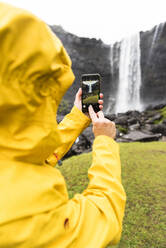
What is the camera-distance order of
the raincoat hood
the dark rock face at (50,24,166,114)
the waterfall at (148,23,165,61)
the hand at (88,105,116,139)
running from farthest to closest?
the dark rock face at (50,24,166,114)
the waterfall at (148,23,165,61)
the hand at (88,105,116,139)
the raincoat hood

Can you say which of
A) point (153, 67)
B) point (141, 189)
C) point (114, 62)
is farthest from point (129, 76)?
point (141, 189)

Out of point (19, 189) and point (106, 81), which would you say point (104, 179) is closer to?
point (19, 189)

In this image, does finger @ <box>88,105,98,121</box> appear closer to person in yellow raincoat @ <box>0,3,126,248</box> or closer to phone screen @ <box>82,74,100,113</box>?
phone screen @ <box>82,74,100,113</box>

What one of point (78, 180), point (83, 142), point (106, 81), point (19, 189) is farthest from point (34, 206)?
point (106, 81)

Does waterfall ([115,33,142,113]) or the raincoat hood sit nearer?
the raincoat hood

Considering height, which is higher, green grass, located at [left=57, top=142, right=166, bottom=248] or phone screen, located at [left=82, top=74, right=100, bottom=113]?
phone screen, located at [left=82, top=74, right=100, bottom=113]

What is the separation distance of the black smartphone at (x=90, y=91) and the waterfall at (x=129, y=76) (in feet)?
69.6

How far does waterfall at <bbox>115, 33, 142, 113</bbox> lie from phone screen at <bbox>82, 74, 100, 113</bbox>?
21211mm


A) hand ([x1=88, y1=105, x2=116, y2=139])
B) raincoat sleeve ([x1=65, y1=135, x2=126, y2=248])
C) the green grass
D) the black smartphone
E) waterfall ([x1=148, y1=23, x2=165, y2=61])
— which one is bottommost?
the green grass

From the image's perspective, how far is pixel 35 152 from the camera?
2.17 ft

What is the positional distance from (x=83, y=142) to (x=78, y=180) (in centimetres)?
349

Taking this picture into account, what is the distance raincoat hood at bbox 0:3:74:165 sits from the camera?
542 millimetres

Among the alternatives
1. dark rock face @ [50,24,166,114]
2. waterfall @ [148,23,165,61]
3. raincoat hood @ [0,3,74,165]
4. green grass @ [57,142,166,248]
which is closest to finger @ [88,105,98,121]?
raincoat hood @ [0,3,74,165]

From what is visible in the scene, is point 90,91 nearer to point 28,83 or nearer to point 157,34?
point 28,83
